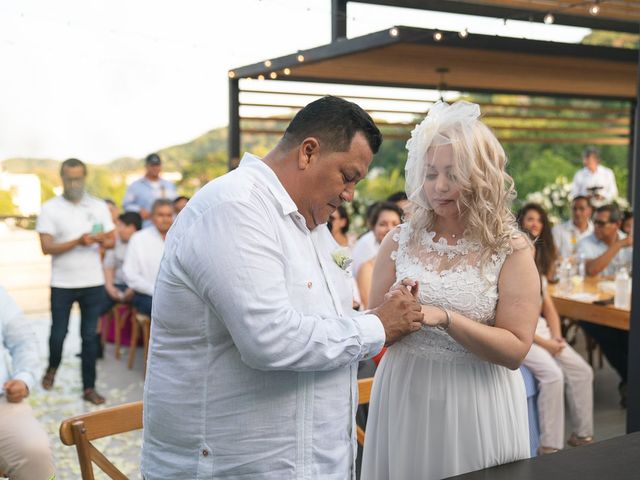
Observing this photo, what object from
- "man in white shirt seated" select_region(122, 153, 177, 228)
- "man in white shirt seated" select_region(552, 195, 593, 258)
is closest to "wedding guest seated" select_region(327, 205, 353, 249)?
"man in white shirt seated" select_region(552, 195, 593, 258)

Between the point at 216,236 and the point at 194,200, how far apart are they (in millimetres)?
139

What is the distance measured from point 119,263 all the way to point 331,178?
20.6 feet

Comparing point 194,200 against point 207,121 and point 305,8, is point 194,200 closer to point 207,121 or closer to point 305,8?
point 305,8

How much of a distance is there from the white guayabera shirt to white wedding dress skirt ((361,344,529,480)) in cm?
64

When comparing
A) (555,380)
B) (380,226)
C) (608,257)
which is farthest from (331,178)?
(608,257)

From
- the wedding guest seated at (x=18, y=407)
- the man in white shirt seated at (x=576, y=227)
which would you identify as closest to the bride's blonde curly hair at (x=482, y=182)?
the wedding guest seated at (x=18, y=407)

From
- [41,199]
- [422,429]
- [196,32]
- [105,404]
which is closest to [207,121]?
[41,199]

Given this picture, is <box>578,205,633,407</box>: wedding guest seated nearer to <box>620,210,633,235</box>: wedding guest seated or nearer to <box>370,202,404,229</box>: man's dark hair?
<box>620,210,633,235</box>: wedding guest seated

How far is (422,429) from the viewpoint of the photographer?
8.08ft

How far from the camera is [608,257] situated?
681 centimetres

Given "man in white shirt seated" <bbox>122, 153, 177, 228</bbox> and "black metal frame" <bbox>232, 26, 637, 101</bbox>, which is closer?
"black metal frame" <bbox>232, 26, 637, 101</bbox>

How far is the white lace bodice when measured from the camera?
2.36 m

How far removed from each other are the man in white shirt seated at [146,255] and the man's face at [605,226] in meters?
3.81

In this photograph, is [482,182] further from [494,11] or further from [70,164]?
[494,11]
